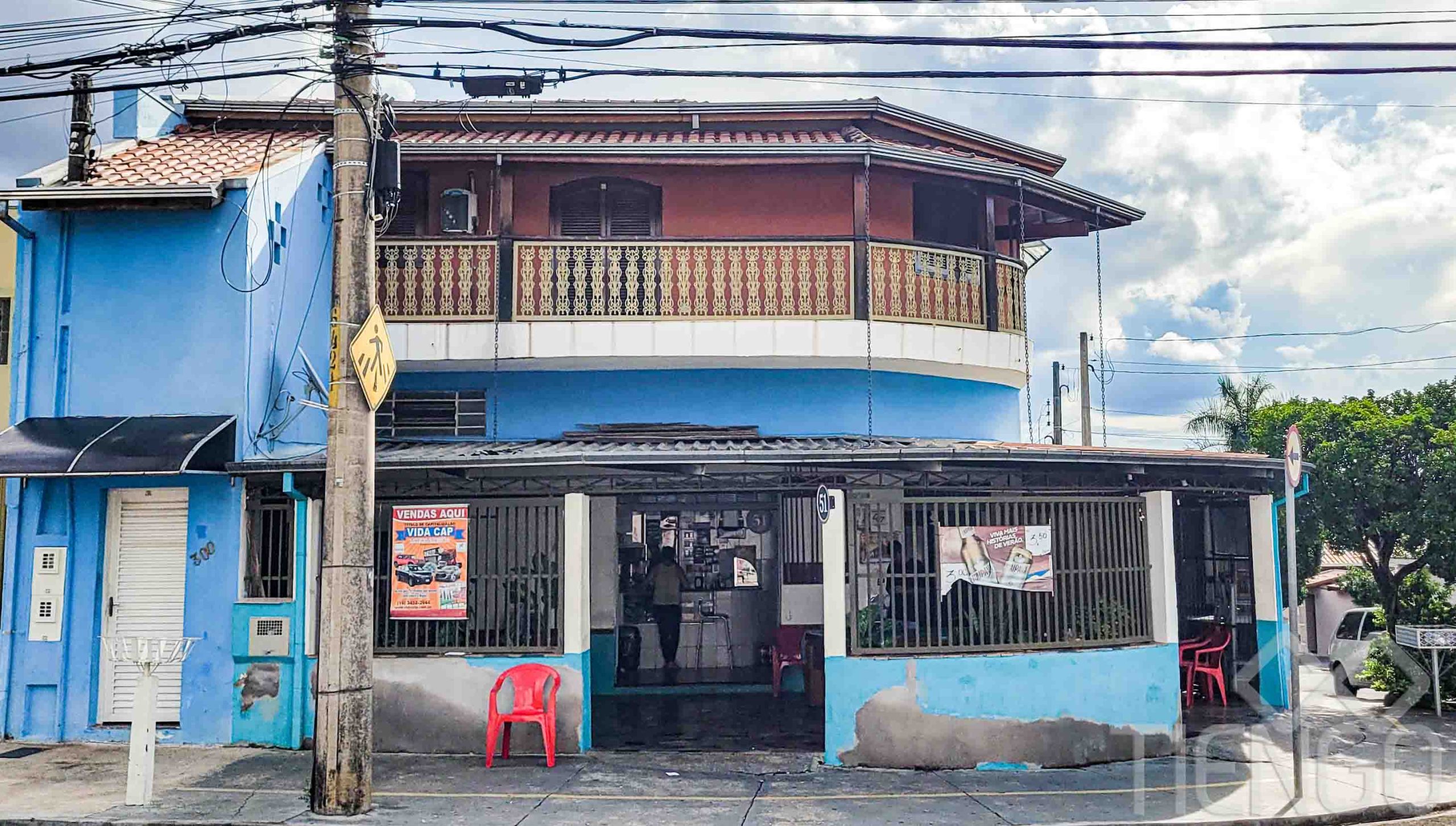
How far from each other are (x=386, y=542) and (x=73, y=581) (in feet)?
10.8

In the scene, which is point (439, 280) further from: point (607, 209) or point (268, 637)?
point (268, 637)

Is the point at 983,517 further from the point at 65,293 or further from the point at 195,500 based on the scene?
the point at 65,293

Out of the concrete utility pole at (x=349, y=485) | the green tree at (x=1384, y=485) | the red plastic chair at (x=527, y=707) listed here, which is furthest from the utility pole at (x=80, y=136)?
the green tree at (x=1384, y=485)

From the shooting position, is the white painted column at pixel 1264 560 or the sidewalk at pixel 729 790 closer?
the sidewalk at pixel 729 790

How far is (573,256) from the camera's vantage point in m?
13.8

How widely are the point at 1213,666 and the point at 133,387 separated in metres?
13.1

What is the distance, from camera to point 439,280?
13898 millimetres

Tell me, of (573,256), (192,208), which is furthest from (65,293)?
(573,256)

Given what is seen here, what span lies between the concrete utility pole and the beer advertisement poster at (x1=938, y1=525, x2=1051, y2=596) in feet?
18.3

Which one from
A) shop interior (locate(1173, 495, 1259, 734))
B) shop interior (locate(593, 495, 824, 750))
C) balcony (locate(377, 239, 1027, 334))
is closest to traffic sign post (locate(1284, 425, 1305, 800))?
shop interior (locate(1173, 495, 1259, 734))

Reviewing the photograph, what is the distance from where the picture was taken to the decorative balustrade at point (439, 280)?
13.8 m

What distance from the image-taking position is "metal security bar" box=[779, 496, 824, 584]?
53.0ft

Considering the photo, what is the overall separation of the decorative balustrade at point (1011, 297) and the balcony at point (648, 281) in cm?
154

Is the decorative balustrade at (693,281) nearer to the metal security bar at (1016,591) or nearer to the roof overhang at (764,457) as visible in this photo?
the roof overhang at (764,457)
